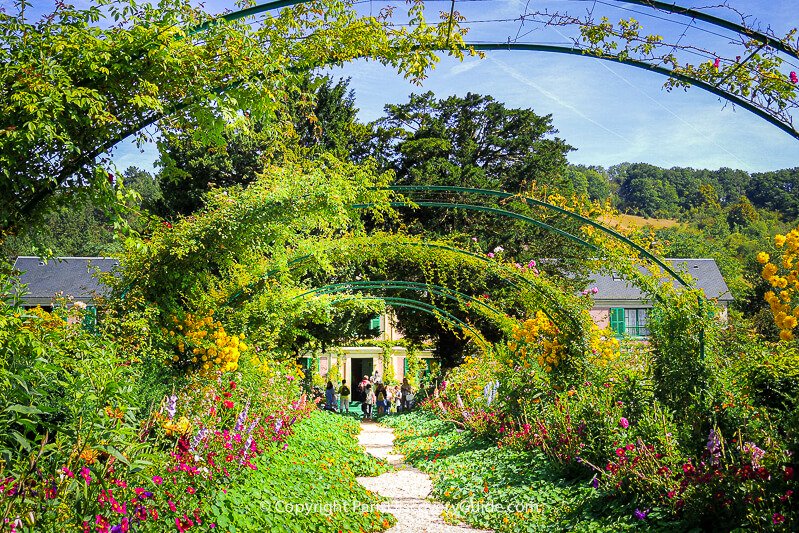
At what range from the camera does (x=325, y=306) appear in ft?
34.5

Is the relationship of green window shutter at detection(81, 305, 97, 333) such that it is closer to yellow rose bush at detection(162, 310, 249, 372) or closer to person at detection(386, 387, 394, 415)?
yellow rose bush at detection(162, 310, 249, 372)

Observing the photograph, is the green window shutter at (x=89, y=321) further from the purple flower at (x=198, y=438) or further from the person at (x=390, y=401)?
the person at (x=390, y=401)

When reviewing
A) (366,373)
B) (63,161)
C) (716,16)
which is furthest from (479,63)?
(366,373)

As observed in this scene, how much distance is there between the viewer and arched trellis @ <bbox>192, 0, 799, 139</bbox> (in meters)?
3.91

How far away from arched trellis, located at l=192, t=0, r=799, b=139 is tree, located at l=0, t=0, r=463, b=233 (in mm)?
173

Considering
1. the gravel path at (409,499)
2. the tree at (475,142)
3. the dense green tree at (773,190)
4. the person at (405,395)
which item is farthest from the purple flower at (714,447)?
the dense green tree at (773,190)

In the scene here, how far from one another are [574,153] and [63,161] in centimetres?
1601

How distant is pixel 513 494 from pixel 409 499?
4.07 ft

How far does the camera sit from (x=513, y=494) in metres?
6.26

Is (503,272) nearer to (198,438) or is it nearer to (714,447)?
(714,447)

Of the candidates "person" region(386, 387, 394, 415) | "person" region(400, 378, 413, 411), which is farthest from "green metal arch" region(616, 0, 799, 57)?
"person" region(400, 378, 413, 411)

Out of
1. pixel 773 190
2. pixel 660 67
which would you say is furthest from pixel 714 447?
pixel 773 190

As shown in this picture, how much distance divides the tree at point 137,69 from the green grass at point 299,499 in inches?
85.0

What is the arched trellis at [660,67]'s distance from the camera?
12.8 feet
